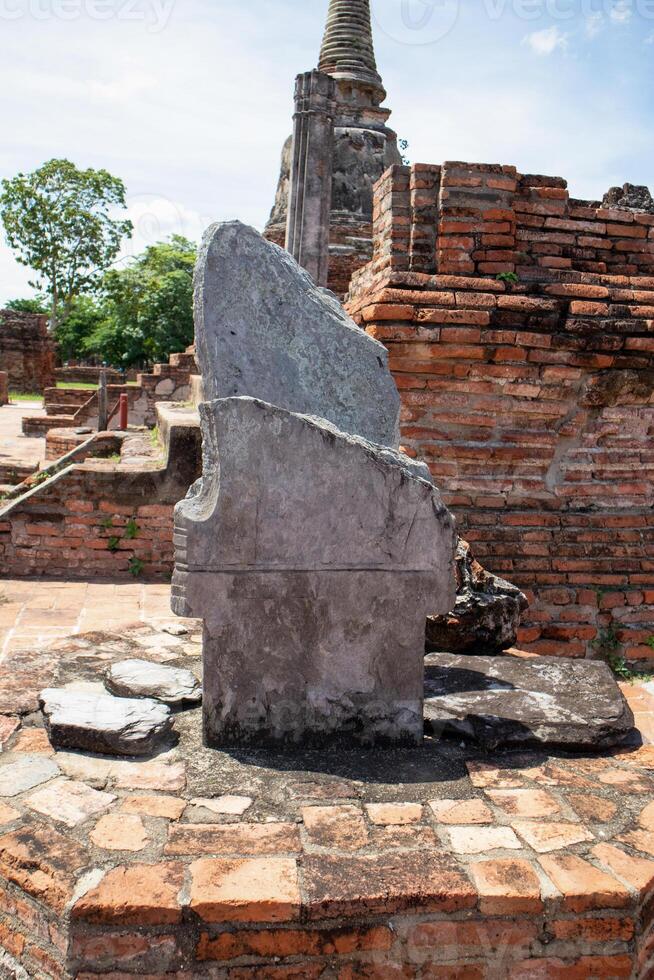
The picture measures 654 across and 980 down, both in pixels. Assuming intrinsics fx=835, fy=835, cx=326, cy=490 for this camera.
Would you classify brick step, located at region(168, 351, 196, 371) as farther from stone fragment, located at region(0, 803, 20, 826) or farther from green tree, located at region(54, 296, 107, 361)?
green tree, located at region(54, 296, 107, 361)

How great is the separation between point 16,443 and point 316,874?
44.2 feet

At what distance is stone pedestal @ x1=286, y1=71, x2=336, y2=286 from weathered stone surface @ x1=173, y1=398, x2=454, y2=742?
282 inches

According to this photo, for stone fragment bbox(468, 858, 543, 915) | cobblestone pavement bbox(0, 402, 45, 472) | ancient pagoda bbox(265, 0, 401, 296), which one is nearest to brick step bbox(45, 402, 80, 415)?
cobblestone pavement bbox(0, 402, 45, 472)

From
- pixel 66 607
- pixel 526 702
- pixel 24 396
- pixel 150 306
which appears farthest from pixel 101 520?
pixel 24 396

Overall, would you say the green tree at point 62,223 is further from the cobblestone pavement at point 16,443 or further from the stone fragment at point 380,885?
the stone fragment at point 380,885

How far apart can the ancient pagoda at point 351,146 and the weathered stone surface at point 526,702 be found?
1094 centimetres

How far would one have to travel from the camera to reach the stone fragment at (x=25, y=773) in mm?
2232

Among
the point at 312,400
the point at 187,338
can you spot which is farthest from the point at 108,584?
the point at 187,338

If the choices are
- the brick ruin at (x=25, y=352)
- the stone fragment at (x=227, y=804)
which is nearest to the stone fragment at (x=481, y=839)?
the stone fragment at (x=227, y=804)

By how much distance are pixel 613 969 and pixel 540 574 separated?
2.82m

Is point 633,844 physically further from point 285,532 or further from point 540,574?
point 540,574

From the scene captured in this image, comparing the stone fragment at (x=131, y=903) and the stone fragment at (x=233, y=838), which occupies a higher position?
the stone fragment at (x=233, y=838)

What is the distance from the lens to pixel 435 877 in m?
1.89

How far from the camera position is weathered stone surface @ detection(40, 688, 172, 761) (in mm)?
2445
